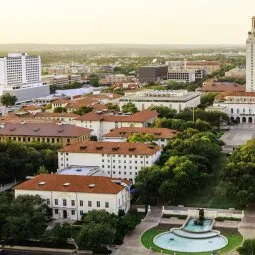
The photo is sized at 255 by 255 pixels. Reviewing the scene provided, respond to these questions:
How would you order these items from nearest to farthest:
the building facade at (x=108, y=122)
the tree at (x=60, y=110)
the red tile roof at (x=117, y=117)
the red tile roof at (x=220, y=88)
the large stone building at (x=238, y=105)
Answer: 1. the building facade at (x=108, y=122)
2. the red tile roof at (x=117, y=117)
3. the tree at (x=60, y=110)
4. the large stone building at (x=238, y=105)
5. the red tile roof at (x=220, y=88)

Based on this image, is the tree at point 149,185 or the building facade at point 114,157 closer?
the tree at point 149,185

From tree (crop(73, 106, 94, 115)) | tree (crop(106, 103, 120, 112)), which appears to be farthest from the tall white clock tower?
tree (crop(73, 106, 94, 115))

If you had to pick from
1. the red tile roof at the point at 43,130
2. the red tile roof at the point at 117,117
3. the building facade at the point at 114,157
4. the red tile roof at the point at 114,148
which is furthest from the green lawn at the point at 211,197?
the red tile roof at the point at 117,117

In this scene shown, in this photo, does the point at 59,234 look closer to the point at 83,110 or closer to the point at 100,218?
the point at 100,218

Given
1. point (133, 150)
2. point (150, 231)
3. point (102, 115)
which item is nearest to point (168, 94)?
point (102, 115)

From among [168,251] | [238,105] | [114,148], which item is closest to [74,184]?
[168,251]

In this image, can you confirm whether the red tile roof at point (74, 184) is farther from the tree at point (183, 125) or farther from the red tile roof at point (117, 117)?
the red tile roof at point (117, 117)
